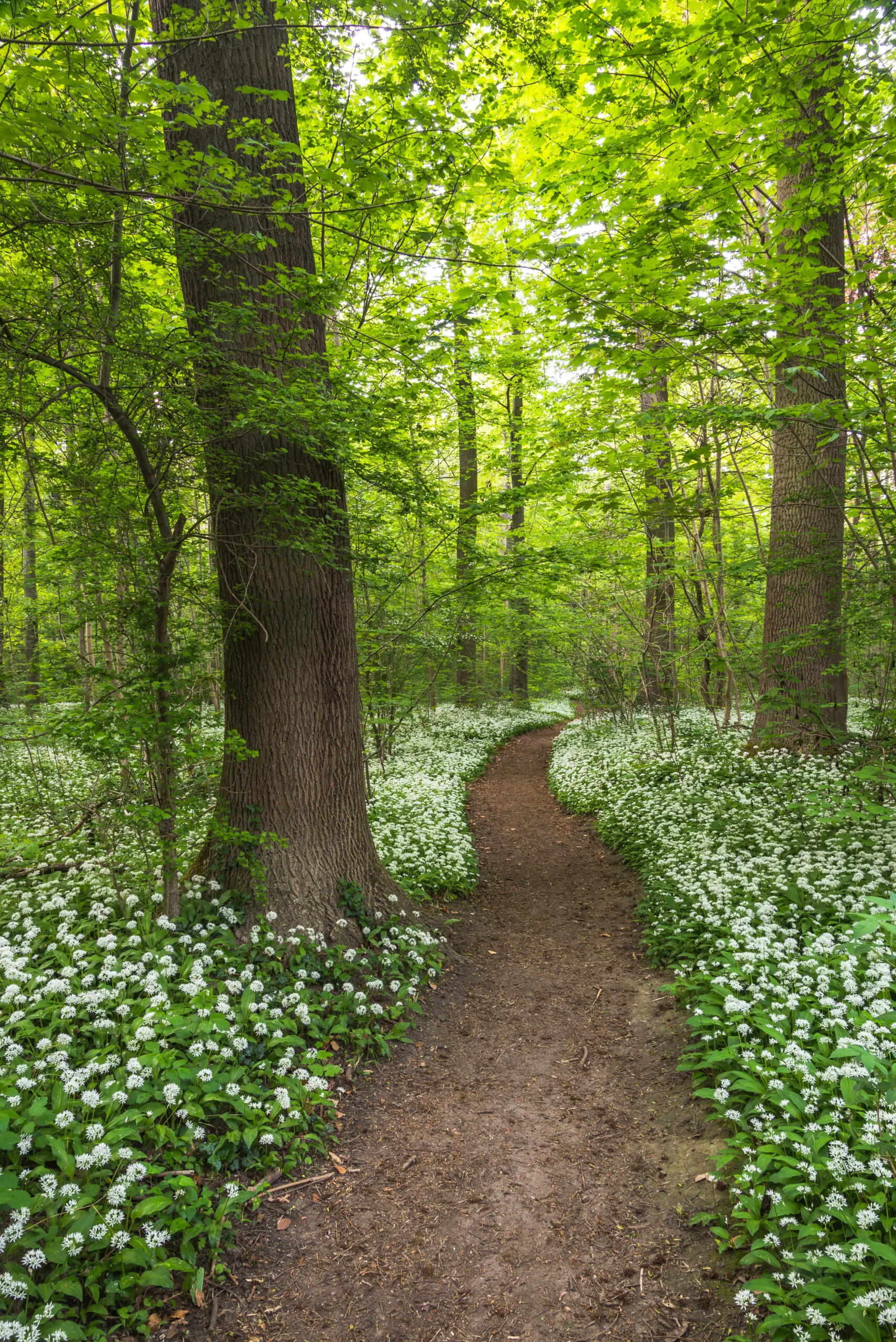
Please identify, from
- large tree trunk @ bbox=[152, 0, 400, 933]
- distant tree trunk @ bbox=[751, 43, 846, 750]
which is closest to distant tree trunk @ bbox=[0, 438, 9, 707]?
large tree trunk @ bbox=[152, 0, 400, 933]

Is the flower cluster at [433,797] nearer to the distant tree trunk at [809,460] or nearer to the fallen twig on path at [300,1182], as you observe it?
the fallen twig on path at [300,1182]

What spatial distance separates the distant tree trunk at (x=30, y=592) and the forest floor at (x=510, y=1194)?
3.90 metres

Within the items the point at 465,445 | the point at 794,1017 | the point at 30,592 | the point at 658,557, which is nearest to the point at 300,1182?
the point at 794,1017

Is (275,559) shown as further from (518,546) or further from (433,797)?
(433,797)

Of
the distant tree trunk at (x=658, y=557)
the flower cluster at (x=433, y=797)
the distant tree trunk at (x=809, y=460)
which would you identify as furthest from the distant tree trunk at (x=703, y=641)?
the flower cluster at (x=433, y=797)

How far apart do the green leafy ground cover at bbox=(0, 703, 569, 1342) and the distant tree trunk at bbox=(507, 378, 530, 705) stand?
17.0 feet

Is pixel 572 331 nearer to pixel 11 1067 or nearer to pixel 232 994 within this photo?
pixel 232 994

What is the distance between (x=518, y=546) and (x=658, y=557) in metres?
3.57

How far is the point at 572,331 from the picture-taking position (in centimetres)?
591

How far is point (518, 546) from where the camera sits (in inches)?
331

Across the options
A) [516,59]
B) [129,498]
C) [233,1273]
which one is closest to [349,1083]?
[233,1273]

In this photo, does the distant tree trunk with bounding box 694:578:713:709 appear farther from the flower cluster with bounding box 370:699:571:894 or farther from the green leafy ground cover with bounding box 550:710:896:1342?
the flower cluster with bounding box 370:699:571:894

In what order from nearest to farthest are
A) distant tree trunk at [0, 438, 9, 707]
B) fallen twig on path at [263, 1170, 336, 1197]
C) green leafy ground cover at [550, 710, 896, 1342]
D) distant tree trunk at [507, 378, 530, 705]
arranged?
green leafy ground cover at [550, 710, 896, 1342], fallen twig on path at [263, 1170, 336, 1197], distant tree trunk at [0, 438, 9, 707], distant tree trunk at [507, 378, 530, 705]

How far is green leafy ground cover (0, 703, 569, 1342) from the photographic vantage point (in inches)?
98.5
